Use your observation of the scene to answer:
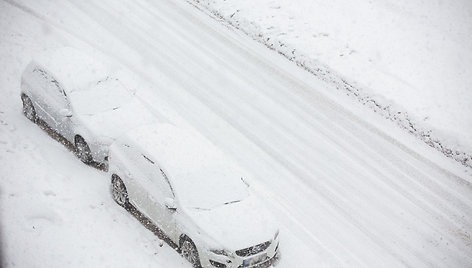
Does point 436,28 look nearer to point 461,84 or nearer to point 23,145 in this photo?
point 461,84

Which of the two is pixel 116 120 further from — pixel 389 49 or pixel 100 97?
pixel 389 49

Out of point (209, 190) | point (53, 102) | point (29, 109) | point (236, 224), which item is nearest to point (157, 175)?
point (209, 190)

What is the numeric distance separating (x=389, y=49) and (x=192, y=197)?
1299 cm

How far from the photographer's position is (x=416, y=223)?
1180 cm

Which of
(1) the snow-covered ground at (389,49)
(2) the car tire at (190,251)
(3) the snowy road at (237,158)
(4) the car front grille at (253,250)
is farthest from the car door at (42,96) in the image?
(1) the snow-covered ground at (389,49)

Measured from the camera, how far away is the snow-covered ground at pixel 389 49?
16.2 metres

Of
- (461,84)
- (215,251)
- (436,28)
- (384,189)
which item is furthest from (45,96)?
(436,28)

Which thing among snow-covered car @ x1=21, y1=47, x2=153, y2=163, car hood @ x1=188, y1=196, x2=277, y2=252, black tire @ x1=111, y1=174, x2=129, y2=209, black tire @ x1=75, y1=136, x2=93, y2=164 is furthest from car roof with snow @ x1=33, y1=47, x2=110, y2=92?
car hood @ x1=188, y1=196, x2=277, y2=252

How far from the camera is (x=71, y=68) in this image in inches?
502

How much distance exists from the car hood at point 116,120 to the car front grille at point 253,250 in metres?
4.34

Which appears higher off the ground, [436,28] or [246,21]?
[436,28]

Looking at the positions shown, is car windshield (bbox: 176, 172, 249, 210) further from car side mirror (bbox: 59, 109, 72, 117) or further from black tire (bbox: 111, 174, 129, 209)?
car side mirror (bbox: 59, 109, 72, 117)

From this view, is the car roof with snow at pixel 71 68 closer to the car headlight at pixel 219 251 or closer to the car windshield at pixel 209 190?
the car windshield at pixel 209 190

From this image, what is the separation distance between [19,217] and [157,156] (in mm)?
2947
